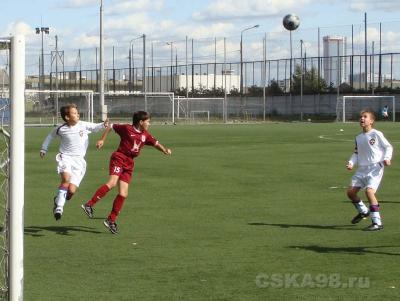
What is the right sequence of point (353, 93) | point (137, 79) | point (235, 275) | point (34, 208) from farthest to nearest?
1. point (137, 79)
2. point (353, 93)
3. point (34, 208)
4. point (235, 275)

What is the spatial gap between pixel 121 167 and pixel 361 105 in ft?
209

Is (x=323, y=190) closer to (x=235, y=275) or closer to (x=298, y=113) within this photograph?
(x=235, y=275)

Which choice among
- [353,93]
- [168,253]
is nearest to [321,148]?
[168,253]

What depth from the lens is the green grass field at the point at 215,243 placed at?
336 inches

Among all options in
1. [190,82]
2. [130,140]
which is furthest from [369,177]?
[190,82]

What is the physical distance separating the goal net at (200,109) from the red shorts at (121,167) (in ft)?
206

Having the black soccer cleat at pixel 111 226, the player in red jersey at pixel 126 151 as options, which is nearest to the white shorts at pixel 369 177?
the player in red jersey at pixel 126 151

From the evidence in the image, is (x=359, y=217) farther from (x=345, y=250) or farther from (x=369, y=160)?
(x=345, y=250)

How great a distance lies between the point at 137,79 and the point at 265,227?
93511mm

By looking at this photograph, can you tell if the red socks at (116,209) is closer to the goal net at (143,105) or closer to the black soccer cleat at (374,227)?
the black soccer cleat at (374,227)

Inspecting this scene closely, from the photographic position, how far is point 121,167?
41.1 feet

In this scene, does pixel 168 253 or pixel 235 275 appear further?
pixel 168 253

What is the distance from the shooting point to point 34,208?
48.7 feet

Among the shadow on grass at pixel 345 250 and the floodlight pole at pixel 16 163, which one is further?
the shadow on grass at pixel 345 250
